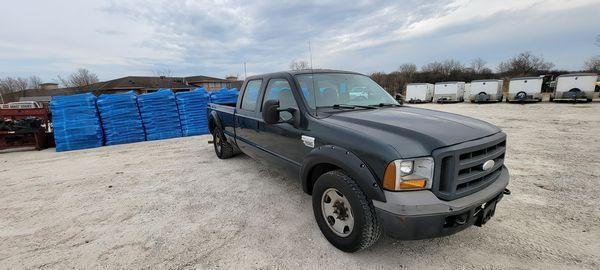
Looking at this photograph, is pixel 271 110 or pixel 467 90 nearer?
pixel 271 110

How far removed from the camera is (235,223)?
2.96 metres

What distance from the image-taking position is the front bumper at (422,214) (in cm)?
178

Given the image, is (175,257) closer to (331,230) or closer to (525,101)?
(331,230)

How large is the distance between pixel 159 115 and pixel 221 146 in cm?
465

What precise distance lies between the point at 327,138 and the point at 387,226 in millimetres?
917

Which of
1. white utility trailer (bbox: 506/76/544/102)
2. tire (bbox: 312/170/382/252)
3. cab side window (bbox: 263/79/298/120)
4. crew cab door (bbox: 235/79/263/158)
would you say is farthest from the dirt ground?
white utility trailer (bbox: 506/76/544/102)

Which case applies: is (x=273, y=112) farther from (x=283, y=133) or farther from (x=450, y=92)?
(x=450, y=92)

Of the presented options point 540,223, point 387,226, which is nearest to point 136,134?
point 387,226

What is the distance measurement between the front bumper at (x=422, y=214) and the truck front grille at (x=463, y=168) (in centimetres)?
8

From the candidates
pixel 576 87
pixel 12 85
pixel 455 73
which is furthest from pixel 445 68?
pixel 12 85

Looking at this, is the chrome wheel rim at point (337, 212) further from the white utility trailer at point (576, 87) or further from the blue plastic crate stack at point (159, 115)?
the white utility trailer at point (576, 87)

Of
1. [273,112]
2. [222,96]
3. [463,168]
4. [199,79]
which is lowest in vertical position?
[463,168]

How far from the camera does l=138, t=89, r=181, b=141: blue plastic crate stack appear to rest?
864cm

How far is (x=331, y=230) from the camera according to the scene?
243 cm
